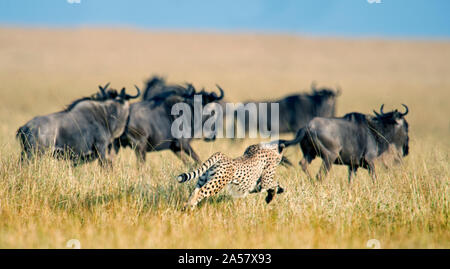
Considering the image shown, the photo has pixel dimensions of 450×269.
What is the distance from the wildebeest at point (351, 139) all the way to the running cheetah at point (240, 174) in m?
1.68

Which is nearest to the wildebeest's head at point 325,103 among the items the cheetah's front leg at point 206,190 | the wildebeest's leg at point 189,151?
the wildebeest's leg at point 189,151

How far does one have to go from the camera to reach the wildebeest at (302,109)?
46.8ft

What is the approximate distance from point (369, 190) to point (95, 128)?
4.54 meters

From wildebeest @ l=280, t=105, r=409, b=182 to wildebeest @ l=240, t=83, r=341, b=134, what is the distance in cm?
522

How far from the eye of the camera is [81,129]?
27.3 feet

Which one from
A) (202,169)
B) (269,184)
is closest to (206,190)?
(202,169)

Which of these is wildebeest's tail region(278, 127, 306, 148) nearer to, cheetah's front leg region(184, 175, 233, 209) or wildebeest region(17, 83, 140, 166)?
cheetah's front leg region(184, 175, 233, 209)

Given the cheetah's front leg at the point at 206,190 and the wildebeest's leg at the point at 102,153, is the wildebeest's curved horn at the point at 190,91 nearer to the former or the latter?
the wildebeest's leg at the point at 102,153

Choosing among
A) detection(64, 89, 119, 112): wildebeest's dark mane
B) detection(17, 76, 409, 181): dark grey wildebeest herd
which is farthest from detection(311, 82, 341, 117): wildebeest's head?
detection(64, 89, 119, 112): wildebeest's dark mane

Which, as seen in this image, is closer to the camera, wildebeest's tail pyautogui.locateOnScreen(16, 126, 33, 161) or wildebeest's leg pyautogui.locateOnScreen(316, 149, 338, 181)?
wildebeest's tail pyautogui.locateOnScreen(16, 126, 33, 161)

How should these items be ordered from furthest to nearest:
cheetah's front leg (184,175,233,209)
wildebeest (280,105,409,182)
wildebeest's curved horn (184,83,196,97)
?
wildebeest's curved horn (184,83,196,97) < wildebeest (280,105,409,182) < cheetah's front leg (184,175,233,209)

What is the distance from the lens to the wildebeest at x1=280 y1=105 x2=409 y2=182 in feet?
27.7

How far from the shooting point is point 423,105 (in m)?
29.8
